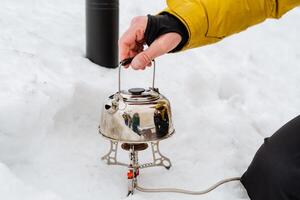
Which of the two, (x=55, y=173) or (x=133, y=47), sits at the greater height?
(x=133, y=47)

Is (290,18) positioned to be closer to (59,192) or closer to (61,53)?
(61,53)

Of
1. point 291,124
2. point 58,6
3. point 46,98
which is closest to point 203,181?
point 291,124

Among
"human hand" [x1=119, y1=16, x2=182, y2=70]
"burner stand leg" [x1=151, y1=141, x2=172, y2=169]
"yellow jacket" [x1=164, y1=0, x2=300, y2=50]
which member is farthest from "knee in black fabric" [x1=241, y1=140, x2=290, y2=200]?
"human hand" [x1=119, y1=16, x2=182, y2=70]

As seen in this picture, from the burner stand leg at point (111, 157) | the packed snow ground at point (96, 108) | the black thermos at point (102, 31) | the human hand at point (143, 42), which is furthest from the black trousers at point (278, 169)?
the black thermos at point (102, 31)

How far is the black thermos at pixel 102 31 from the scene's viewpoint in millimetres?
3104

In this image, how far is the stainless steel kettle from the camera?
1.95 m

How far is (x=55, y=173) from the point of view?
2186 mm

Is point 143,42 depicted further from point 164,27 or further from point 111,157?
point 111,157

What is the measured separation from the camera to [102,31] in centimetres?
314

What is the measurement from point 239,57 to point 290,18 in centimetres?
164

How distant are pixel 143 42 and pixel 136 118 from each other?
35 cm

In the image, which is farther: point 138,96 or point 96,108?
point 96,108

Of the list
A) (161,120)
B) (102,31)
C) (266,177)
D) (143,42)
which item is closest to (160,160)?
(161,120)

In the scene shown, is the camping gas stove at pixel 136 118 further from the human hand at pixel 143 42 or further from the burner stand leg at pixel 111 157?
the burner stand leg at pixel 111 157
